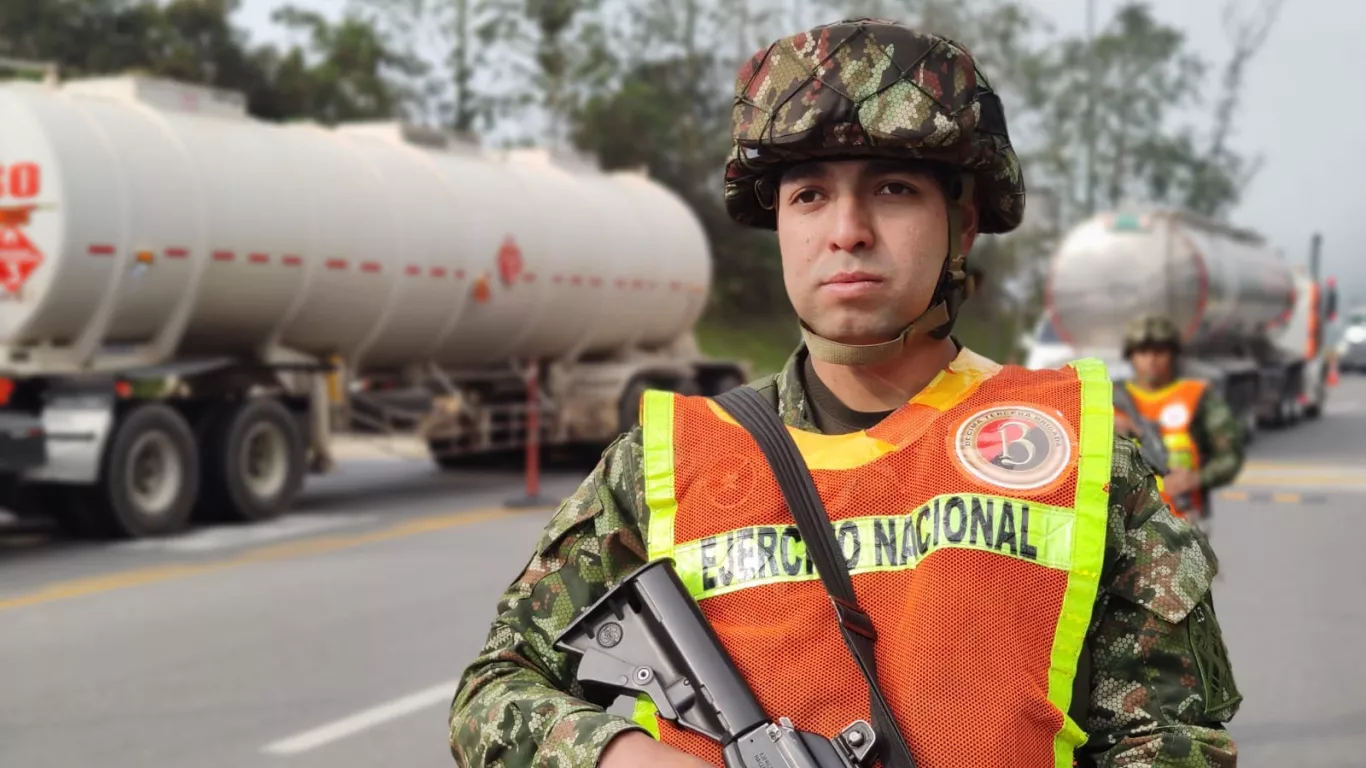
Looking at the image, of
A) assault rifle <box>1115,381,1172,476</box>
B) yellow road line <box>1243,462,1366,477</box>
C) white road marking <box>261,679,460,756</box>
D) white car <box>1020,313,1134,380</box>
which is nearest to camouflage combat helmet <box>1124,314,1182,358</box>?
assault rifle <box>1115,381,1172,476</box>

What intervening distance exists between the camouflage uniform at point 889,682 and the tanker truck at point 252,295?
9850 mm

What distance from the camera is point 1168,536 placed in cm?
189

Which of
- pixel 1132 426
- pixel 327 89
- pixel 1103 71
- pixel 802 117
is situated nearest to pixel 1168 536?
pixel 802 117

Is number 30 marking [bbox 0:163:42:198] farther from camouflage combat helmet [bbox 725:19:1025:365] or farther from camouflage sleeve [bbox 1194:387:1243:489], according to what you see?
camouflage combat helmet [bbox 725:19:1025:365]

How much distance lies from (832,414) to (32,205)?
10041mm

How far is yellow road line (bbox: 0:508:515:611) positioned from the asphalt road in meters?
0.02

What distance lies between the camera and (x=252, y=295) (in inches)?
498

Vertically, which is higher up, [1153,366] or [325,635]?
[1153,366]

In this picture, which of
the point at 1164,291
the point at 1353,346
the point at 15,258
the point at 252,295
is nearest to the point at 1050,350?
the point at 1164,291

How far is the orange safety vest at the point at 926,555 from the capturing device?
5.83 ft

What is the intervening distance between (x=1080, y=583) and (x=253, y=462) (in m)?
11.9

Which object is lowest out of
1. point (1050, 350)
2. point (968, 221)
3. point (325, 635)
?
point (325, 635)

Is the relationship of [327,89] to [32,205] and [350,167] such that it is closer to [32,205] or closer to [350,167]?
[350,167]

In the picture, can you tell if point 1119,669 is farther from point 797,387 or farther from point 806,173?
point 806,173
